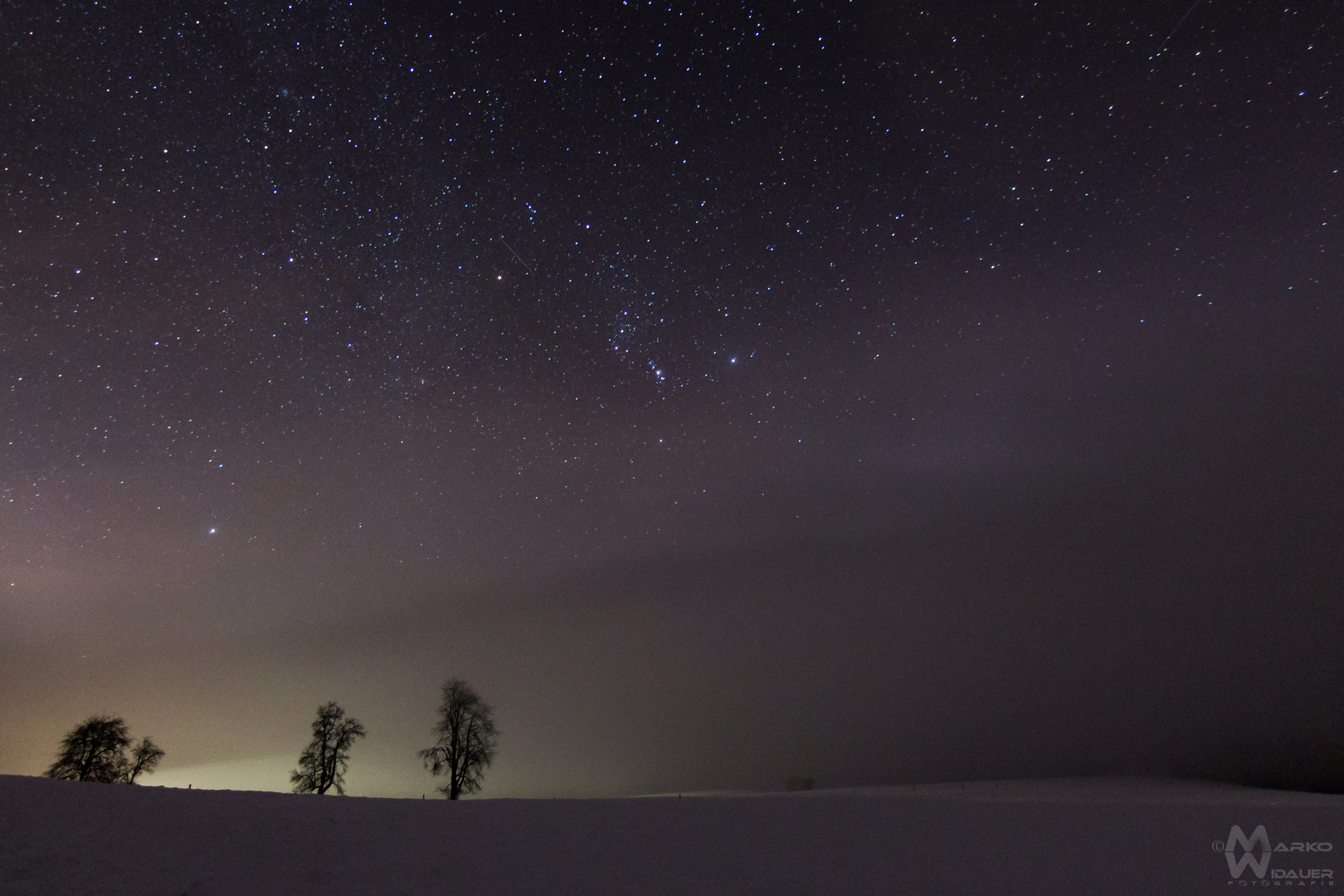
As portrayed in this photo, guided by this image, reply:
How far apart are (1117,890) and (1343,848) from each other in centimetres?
852

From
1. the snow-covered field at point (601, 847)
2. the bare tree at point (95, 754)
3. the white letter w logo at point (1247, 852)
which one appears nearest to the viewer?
the snow-covered field at point (601, 847)

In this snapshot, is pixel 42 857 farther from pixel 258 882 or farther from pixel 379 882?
pixel 379 882

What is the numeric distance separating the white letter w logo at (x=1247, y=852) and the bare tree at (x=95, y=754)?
3850cm

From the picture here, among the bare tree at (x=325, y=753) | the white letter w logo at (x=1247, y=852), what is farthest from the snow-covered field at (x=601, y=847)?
the bare tree at (x=325, y=753)

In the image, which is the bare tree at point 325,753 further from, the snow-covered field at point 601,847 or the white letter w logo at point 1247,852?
the white letter w logo at point 1247,852

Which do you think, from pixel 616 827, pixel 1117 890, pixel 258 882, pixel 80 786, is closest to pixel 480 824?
pixel 616 827

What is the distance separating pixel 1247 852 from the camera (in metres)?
14.3

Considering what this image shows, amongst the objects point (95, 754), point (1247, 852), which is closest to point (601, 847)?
point (1247, 852)

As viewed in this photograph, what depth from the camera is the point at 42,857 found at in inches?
361

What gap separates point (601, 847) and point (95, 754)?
28536 mm

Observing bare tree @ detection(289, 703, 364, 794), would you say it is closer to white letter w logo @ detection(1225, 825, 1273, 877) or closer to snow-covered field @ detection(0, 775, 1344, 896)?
snow-covered field @ detection(0, 775, 1344, 896)

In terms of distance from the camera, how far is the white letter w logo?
43.2ft

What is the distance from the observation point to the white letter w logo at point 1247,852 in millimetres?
13172

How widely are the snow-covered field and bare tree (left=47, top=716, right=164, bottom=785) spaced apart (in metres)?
20.2
